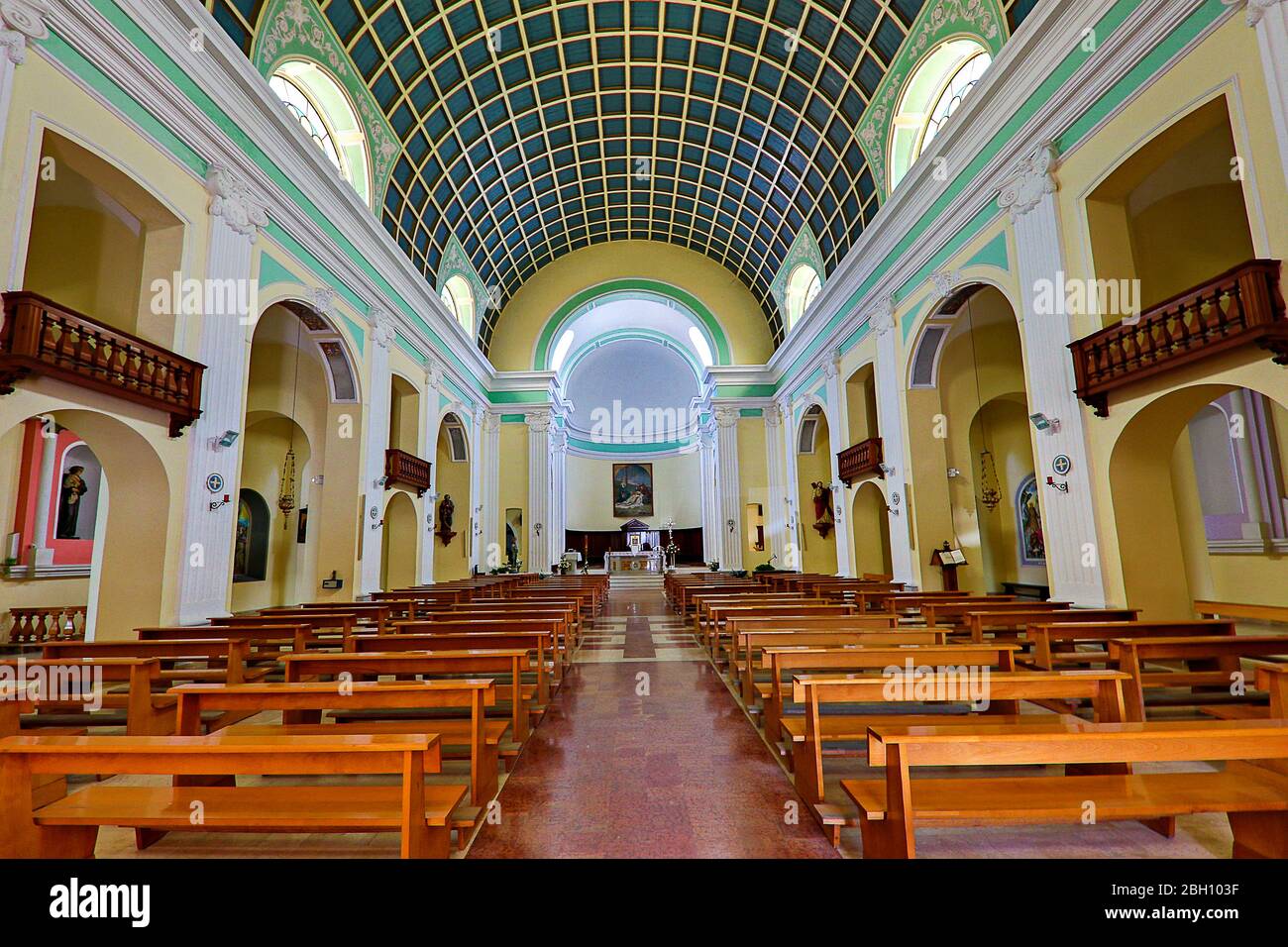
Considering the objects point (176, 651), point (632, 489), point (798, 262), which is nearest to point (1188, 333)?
point (176, 651)

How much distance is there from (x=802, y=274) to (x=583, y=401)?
15437 mm

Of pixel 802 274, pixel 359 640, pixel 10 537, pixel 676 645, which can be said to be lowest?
pixel 676 645

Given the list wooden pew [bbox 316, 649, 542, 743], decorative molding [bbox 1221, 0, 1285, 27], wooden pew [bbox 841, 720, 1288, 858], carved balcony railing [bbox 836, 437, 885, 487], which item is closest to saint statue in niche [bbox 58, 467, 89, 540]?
wooden pew [bbox 316, 649, 542, 743]

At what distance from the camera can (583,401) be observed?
30.9 m

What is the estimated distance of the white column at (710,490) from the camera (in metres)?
21.9

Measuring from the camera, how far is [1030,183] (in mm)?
7520

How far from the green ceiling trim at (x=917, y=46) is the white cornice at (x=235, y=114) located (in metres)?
9.23

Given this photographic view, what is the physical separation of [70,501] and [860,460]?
1409 centimetres

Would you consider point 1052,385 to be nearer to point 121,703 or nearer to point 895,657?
point 895,657

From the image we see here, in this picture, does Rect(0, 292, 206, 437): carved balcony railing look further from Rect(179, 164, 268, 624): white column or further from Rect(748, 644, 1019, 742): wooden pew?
Rect(748, 644, 1019, 742): wooden pew

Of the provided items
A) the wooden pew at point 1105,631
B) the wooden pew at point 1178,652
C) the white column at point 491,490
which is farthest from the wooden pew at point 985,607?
the white column at point 491,490

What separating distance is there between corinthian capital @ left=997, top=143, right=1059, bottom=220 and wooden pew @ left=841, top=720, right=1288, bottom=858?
7.21m
